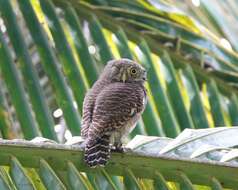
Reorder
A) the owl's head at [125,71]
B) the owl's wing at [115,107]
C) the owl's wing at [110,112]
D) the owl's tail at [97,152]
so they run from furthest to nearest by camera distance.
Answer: the owl's head at [125,71] < the owl's wing at [115,107] < the owl's wing at [110,112] < the owl's tail at [97,152]

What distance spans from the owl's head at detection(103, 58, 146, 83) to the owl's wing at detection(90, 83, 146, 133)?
0.64ft

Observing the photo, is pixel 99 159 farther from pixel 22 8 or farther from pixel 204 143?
pixel 22 8

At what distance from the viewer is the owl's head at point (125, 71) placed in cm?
457

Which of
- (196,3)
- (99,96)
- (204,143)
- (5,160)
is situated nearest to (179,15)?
(196,3)

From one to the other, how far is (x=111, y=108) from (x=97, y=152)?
56cm

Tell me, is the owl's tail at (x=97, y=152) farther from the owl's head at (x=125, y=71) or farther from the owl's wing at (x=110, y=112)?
the owl's head at (x=125, y=71)

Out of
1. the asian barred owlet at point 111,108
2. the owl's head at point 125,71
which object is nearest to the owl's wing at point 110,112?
the asian barred owlet at point 111,108

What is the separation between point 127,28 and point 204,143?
157 cm

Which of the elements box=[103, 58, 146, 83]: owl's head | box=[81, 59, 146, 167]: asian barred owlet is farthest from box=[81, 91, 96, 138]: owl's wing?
box=[103, 58, 146, 83]: owl's head

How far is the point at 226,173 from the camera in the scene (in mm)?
3252

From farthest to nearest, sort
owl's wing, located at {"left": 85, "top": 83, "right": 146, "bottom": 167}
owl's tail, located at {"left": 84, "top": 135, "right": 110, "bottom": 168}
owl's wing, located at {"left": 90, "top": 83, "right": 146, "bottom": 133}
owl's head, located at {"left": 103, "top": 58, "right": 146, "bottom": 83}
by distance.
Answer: owl's head, located at {"left": 103, "top": 58, "right": 146, "bottom": 83} < owl's wing, located at {"left": 90, "top": 83, "right": 146, "bottom": 133} < owl's wing, located at {"left": 85, "top": 83, "right": 146, "bottom": 167} < owl's tail, located at {"left": 84, "top": 135, "right": 110, "bottom": 168}

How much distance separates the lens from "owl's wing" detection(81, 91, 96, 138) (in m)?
3.88

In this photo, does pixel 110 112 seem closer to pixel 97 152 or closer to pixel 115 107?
pixel 115 107

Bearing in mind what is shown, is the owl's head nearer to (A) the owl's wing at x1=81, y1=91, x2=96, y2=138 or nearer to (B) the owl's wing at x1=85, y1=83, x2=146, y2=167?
(B) the owl's wing at x1=85, y1=83, x2=146, y2=167
